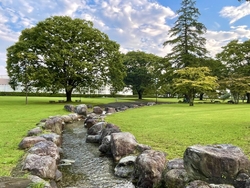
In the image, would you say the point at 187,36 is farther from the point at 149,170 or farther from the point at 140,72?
the point at 149,170

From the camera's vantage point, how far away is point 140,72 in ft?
163

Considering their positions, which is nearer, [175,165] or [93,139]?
[175,165]

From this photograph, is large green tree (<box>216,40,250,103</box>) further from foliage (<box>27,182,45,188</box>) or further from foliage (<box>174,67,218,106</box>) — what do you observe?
foliage (<box>27,182,45,188</box>)

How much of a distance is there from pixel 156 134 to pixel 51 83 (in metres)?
21.8

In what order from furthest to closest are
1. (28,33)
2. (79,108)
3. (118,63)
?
(118,63) → (28,33) → (79,108)

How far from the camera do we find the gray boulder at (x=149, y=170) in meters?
5.48

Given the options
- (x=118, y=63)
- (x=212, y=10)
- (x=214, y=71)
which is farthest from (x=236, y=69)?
(x=212, y=10)

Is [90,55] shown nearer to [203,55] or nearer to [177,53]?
[177,53]

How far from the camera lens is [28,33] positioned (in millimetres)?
30781

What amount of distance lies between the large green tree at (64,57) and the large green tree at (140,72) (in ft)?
55.3

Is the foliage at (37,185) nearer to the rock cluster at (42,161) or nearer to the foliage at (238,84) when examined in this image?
the rock cluster at (42,161)

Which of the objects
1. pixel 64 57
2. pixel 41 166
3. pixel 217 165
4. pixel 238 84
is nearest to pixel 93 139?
pixel 41 166

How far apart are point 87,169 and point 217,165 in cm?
405

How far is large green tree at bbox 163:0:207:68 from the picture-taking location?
40.3 m
